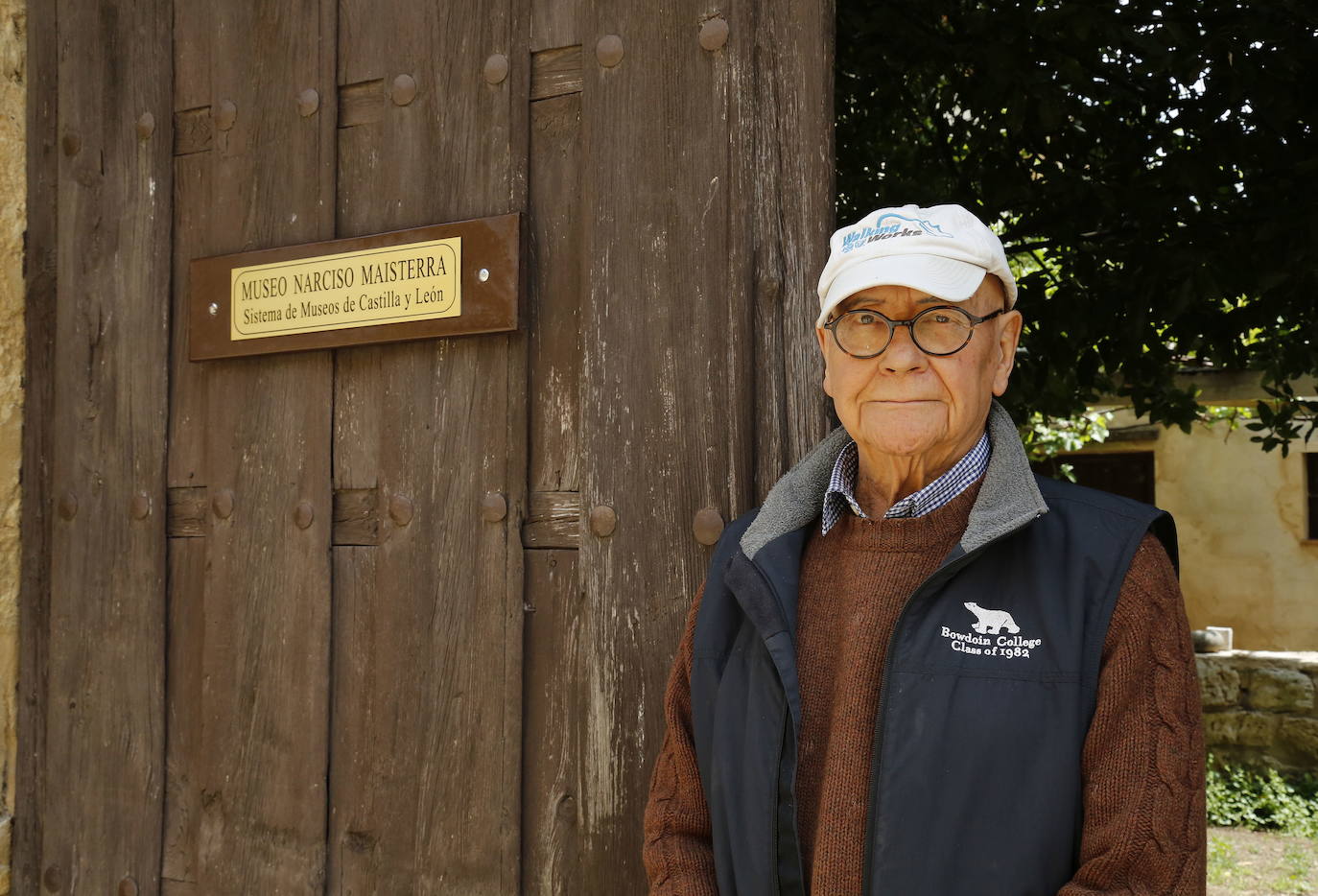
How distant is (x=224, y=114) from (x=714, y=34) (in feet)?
3.26

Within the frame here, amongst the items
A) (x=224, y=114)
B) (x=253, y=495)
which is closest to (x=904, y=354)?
(x=253, y=495)

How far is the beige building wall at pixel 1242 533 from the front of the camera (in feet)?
29.8

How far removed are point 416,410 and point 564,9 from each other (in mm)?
705

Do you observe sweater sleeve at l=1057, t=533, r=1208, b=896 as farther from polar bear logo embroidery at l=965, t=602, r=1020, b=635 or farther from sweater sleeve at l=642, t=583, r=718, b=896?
sweater sleeve at l=642, t=583, r=718, b=896

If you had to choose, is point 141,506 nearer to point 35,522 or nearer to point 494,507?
point 35,522

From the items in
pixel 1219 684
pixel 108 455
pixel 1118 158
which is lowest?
pixel 1219 684

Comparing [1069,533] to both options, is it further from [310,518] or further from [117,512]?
[117,512]

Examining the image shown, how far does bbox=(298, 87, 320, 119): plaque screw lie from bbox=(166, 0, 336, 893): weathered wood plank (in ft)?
0.05

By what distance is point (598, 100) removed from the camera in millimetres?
1975

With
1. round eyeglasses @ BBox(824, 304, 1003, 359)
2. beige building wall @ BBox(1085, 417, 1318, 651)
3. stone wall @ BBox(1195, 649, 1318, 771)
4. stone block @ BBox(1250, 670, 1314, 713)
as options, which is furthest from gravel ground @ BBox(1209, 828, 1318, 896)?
round eyeglasses @ BBox(824, 304, 1003, 359)

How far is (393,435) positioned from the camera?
7.02 ft

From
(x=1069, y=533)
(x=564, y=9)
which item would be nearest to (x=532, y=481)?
(x=564, y=9)

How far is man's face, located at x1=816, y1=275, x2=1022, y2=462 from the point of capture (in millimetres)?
1463

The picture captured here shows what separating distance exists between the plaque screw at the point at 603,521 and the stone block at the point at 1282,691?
562 cm
